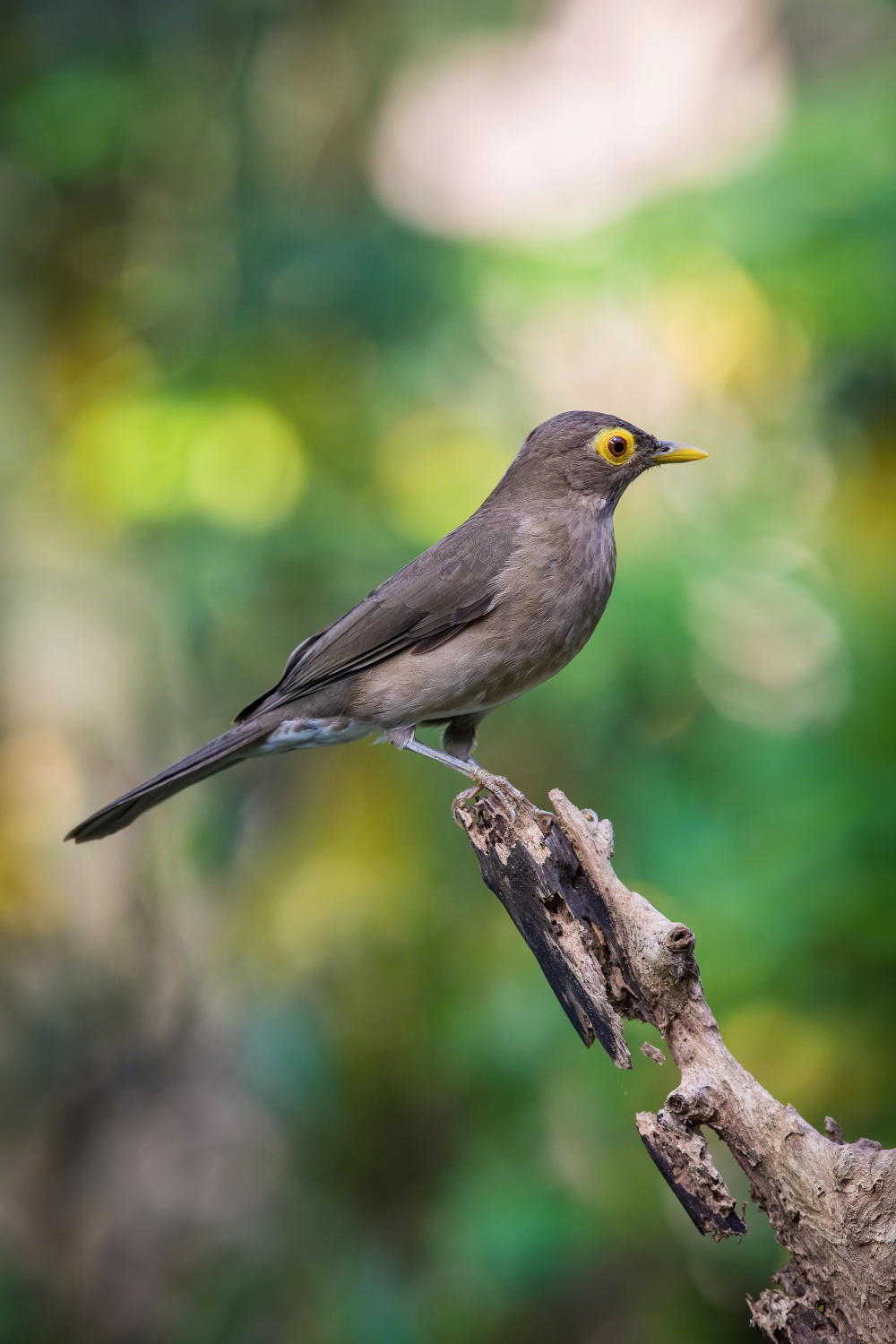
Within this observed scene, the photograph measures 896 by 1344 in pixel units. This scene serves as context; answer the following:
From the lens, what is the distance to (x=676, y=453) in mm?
4383

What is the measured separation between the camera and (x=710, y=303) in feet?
20.9

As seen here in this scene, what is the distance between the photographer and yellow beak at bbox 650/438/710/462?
171 inches

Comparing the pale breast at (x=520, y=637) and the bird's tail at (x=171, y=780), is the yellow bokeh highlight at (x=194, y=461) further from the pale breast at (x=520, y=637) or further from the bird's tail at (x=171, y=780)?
the pale breast at (x=520, y=637)

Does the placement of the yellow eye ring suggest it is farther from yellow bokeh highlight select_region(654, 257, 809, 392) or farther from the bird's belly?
yellow bokeh highlight select_region(654, 257, 809, 392)

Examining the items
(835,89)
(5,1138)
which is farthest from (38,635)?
(835,89)

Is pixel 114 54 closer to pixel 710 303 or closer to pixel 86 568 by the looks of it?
pixel 86 568

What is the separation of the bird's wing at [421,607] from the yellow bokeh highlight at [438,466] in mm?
1568

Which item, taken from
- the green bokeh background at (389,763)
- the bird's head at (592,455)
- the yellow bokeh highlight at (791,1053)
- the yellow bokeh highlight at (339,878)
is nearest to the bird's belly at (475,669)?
the bird's head at (592,455)

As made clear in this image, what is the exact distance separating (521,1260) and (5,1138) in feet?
10.7

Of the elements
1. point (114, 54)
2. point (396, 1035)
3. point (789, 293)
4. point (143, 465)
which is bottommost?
point (396, 1035)

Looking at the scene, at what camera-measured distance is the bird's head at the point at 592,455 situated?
4.41 meters

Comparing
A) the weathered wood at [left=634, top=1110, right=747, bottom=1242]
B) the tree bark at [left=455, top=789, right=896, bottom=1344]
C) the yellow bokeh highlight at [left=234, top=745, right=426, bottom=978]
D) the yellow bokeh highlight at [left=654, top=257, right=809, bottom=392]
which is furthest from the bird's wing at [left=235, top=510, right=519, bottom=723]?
the yellow bokeh highlight at [left=654, top=257, right=809, bottom=392]

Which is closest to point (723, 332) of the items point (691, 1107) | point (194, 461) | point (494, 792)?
point (194, 461)

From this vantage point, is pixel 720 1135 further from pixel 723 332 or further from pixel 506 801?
pixel 723 332
